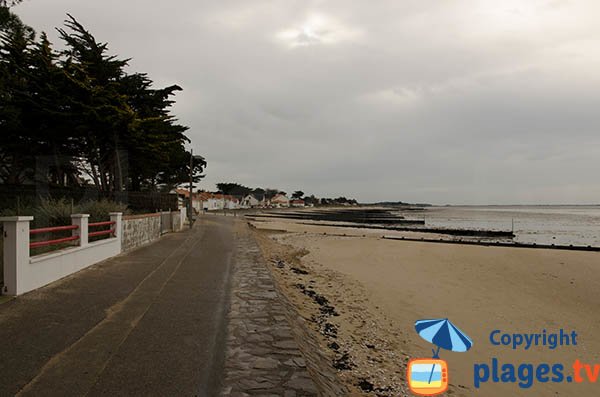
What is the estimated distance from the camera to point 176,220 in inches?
859

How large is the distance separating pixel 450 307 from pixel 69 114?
17.6m

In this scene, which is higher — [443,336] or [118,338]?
[443,336]

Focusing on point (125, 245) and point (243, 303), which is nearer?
point (243, 303)

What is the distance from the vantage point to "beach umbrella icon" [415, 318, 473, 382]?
2.37 metres

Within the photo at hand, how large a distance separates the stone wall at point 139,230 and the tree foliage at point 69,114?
4.97 metres

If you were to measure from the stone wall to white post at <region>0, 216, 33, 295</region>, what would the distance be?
5.57m

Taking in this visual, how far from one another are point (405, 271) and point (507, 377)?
26.6 feet

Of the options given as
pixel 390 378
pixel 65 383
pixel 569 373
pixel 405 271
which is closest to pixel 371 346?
pixel 390 378

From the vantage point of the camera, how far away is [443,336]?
8.06ft

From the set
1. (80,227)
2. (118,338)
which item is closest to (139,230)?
(80,227)

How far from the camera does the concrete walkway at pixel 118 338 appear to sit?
317 centimetres

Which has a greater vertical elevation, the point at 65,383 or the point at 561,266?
the point at 65,383

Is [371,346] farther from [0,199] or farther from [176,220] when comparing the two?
[176,220]

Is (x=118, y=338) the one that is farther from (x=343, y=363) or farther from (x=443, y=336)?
(x=443, y=336)
